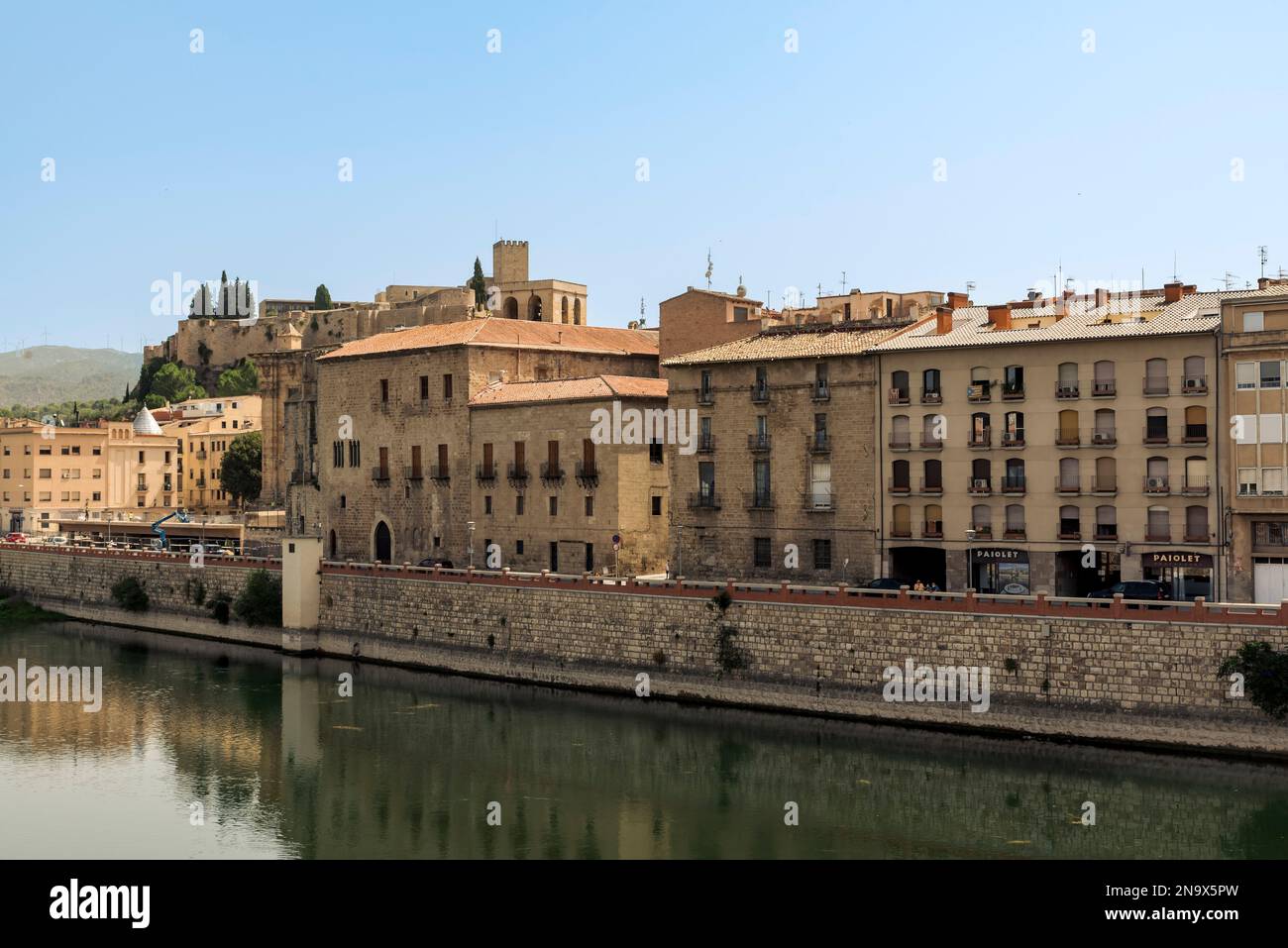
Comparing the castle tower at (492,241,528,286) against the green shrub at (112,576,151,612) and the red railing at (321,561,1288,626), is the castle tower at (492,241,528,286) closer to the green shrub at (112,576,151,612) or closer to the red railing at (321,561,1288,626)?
the green shrub at (112,576,151,612)

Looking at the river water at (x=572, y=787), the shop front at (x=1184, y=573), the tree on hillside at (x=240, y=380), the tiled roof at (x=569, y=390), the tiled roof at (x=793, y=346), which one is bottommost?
the river water at (x=572, y=787)

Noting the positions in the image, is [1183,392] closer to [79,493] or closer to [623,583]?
[623,583]

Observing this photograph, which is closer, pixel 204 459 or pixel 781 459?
pixel 781 459

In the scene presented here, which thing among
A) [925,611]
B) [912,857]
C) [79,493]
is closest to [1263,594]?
[925,611]

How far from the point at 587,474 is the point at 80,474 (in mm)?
58794

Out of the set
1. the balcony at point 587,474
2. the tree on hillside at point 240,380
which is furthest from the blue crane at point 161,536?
the tree on hillside at point 240,380

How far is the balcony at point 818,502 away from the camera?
4556 centimetres

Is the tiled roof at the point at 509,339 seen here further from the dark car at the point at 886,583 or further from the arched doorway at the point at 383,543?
the dark car at the point at 886,583

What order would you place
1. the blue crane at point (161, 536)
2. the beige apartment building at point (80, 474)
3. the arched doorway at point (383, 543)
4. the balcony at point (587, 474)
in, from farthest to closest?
the beige apartment building at point (80, 474) → the blue crane at point (161, 536) → the arched doorway at point (383, 543) → the balcony at point (587, 474)

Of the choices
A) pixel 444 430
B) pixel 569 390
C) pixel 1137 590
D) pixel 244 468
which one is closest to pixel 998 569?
pixel 1137 590

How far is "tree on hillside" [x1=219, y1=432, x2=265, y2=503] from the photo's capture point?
98.8m

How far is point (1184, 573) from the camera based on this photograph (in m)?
39.7

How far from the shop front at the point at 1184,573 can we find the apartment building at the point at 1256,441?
2.49ft

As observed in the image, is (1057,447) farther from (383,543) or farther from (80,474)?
(80,474)
